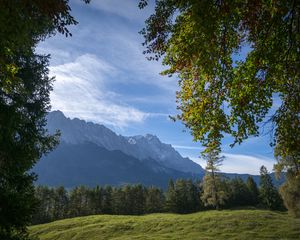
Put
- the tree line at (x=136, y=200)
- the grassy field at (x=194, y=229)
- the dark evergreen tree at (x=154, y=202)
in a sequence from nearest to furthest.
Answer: the grassy field at (x=194, y=229)
the tree line at (x=136, y=200)
the dark evergreen tree at (x=154, y=202)

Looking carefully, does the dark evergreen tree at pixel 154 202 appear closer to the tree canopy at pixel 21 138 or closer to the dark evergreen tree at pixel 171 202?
the dark evergreen tree at pixel 171 202

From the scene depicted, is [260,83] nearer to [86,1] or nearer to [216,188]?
[86,1]

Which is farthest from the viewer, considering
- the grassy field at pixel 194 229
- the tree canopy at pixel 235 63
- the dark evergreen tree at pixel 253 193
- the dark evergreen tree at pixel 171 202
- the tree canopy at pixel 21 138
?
the dark evergreen tree at pixel 253 193

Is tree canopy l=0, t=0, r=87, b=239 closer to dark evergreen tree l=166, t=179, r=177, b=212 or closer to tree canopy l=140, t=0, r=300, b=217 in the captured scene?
tree canopy l=140, t=0, r=300, b=217

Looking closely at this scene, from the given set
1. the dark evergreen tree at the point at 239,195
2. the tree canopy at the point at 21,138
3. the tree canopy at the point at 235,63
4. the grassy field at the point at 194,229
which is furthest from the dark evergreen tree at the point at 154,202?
the tree canopy at the point at 235,63

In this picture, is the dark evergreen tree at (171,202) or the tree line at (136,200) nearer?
the tree line at (136,200)

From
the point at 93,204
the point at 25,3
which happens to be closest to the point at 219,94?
the point at 25,3

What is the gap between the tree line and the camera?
126 m

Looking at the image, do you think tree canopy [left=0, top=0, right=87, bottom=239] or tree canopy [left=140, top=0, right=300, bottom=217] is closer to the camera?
tree canopy [left=140, top=0, right=300, bottom=217]

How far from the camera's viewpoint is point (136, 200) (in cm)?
13438

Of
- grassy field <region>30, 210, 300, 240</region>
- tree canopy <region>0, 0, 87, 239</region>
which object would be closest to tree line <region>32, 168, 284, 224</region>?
grassy field <region>30, 210, 300, 240</region>

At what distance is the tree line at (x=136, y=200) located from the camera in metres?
126

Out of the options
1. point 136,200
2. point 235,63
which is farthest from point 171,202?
point 235,63

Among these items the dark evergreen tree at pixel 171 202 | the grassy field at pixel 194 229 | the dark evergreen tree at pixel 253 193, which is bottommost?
the grassy field at pixel 194 229
